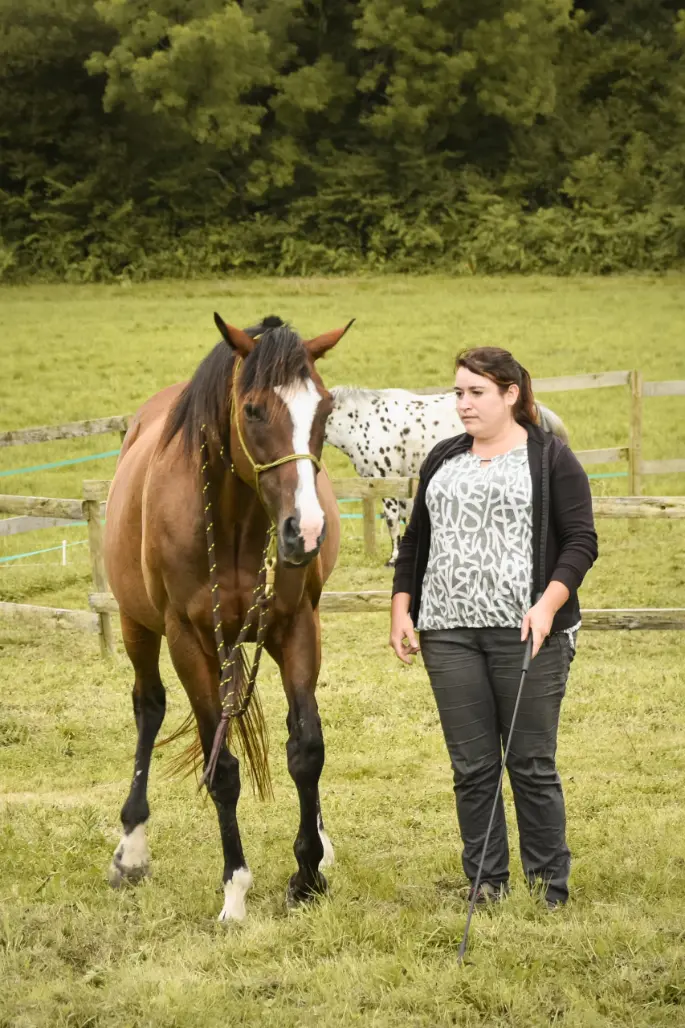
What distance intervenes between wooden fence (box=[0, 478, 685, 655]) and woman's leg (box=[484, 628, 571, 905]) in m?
3.17

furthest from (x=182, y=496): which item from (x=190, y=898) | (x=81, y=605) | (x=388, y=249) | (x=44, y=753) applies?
(x=388, y=249)

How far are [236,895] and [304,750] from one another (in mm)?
481

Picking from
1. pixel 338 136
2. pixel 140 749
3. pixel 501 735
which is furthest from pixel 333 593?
pixel 338 136

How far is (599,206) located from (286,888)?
71.8 feet

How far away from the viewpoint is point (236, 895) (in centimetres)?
341

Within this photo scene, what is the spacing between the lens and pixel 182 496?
11.6ft

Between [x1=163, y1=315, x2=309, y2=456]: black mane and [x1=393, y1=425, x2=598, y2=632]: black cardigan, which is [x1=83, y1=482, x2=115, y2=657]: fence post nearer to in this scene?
[x1=163, y1=315, x2=309, y2=456]: black mane

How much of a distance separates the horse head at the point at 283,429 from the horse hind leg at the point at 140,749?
140 centimetres

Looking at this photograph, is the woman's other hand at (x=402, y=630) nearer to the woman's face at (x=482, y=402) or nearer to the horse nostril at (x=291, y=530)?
the horse nostril at (x=291, y=530)

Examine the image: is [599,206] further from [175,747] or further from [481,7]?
[175,747]

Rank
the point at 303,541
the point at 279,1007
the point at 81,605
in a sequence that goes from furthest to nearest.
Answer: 1. the point at 81,605
2. the point at 303,541
3. the point at 279,1007

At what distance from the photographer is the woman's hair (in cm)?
302

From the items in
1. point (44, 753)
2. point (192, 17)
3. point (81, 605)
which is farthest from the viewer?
point (192, 17)

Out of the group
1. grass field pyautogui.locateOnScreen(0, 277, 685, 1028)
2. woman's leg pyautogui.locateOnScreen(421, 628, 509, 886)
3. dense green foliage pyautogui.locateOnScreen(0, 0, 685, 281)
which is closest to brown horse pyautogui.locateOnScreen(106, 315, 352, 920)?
grass field pyautogui.locateOnScreen(0, 277, 685, 1028)
